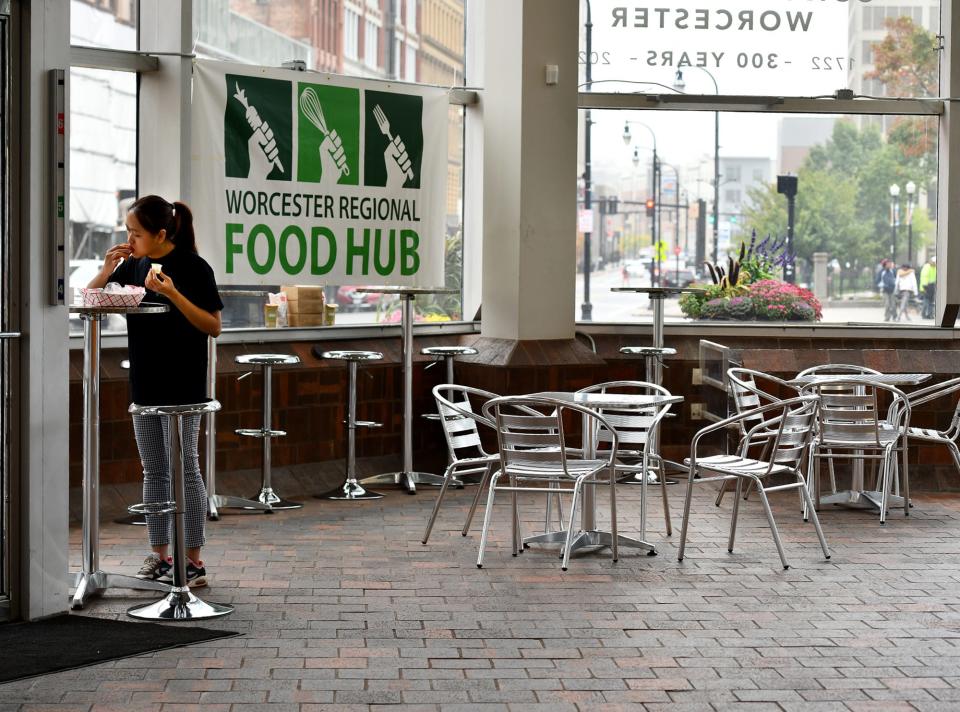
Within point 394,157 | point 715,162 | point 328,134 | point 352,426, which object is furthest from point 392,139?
point 715,162

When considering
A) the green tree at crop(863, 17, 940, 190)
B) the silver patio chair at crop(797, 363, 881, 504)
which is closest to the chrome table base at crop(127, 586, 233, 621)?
the silver patio chair at crop(797, 363, 881, 504)

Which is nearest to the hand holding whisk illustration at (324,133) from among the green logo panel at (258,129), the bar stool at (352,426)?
the green logo panel at (258,129)

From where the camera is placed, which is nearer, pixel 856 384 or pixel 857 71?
pixel 856 384

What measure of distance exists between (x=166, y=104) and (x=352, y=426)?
7.21 ft

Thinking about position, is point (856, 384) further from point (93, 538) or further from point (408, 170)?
point (93, 538)

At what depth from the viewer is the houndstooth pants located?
5574 mm

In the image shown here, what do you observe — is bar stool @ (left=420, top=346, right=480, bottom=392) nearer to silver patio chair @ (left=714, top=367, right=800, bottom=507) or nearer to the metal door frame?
silver patio chair @ (left=714, top=367, right=800, bottom=507)

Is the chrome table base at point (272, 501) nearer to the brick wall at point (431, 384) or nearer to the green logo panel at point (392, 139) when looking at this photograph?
the brick wall at point (431, 384)

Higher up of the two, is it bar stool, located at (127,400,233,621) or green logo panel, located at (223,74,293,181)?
green logo panel, located at (223,74,293,181)

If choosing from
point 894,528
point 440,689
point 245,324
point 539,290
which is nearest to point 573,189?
point 539,290

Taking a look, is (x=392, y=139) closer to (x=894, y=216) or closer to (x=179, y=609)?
(x=894, y=216)

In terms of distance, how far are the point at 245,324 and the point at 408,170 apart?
5.15 feet

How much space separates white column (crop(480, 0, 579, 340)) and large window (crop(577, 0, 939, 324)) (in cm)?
76

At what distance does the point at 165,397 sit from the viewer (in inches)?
216
